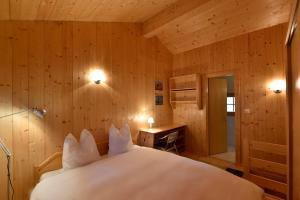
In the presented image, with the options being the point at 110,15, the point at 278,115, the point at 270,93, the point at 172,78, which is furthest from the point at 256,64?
the point at 110,15

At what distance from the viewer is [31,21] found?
2668mm

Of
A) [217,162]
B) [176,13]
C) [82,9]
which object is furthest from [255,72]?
[82,9]

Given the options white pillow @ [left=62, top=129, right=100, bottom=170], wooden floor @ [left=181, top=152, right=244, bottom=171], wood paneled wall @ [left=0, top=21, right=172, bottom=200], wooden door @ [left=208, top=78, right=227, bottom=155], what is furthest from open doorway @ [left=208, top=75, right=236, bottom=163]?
white pillow @ [left=62, top=129, right=100, bottom=170]

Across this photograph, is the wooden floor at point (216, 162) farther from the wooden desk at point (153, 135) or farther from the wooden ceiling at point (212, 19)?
the wooden ceiling at point (212, 19)

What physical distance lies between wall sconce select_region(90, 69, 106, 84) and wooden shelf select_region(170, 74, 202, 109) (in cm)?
196

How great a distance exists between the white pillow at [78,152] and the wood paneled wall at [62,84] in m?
0.38

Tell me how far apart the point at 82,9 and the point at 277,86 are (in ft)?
11.3

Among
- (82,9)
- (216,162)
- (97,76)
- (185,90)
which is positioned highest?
(82,9)

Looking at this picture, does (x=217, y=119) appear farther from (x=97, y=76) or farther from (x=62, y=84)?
(x=62, y=84)

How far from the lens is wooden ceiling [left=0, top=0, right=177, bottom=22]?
2.21 meters

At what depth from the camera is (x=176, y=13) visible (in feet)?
10.4

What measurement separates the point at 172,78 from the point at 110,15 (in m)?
2.18

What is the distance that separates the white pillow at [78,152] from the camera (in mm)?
2568

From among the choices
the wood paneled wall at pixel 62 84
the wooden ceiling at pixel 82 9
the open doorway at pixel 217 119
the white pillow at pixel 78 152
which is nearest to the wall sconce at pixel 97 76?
the wood paneled wall at pixel 62 84
